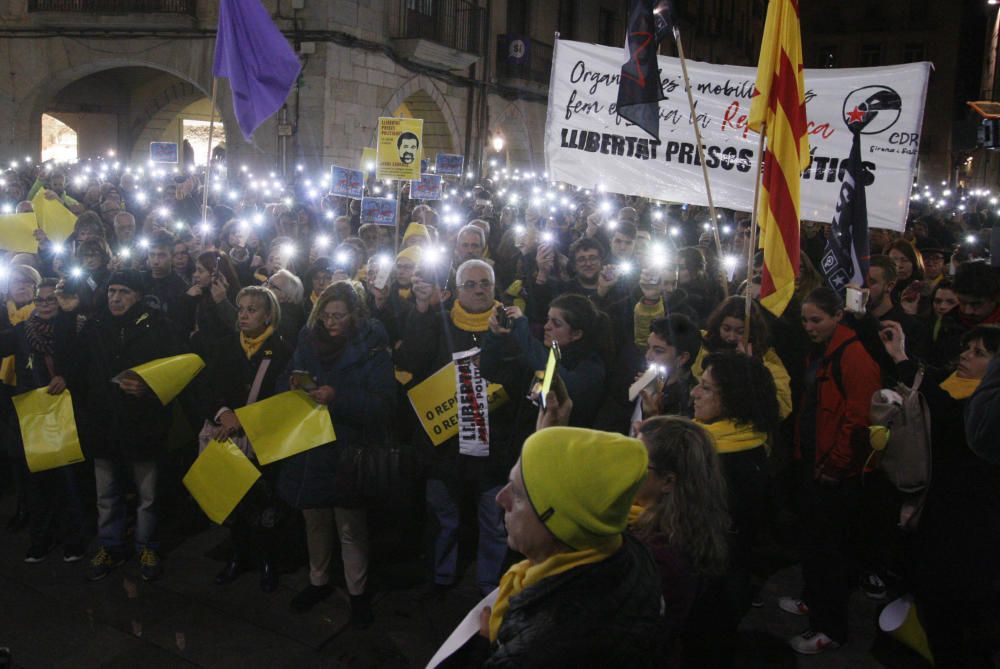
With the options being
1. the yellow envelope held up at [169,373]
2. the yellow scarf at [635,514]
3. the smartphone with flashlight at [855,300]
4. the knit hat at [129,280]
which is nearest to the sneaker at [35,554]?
the yellow envelope held up at [169,373]

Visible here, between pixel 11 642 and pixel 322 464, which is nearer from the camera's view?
pixel 11 642

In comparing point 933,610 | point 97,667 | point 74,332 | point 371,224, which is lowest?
point 97,667

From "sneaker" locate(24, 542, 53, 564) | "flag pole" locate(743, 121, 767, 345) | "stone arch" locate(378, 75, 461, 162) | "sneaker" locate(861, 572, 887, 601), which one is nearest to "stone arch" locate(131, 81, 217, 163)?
"stone arch" locate(378, 75, 461, 162)

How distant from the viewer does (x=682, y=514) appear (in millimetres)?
2430

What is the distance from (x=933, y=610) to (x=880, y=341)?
1272 millimetres

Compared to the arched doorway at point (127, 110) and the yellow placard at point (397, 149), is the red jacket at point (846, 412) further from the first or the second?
the arched doorway at point (127, 110)

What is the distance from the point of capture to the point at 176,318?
5527mm

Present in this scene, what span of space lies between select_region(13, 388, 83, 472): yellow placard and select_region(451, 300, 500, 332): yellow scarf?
2.28 m

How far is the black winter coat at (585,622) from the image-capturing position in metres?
1.71

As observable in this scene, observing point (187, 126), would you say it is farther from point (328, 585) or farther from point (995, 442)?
point (995, 442)

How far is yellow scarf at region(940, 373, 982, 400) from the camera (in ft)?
11.6

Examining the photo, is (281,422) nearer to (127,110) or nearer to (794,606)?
(794,606)

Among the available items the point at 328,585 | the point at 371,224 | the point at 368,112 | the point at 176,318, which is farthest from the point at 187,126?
the point at 328,585

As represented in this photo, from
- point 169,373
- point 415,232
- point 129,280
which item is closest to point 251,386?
point 169,373
